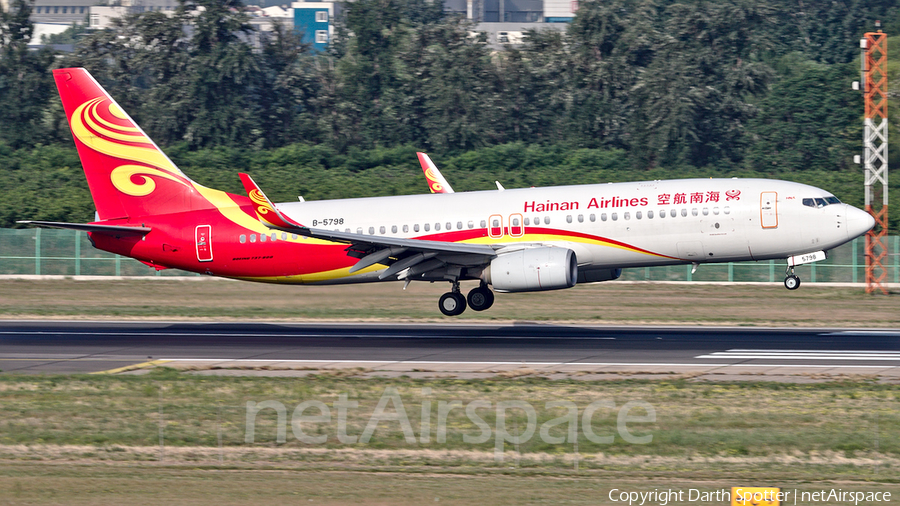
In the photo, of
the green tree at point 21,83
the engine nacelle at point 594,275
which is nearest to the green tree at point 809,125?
the engine nacelle at point 594,275

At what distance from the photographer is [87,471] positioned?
16703 millimetres

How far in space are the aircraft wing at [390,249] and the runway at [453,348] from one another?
2326 millimetres

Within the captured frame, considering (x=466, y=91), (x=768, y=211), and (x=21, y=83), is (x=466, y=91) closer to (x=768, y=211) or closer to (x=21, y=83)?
(x=21, y=83)

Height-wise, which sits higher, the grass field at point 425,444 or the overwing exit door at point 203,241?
the overwing exit door at point 203,241

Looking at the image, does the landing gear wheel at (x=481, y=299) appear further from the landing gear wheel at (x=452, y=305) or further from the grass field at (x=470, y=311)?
the grass field at (x=470, y=311)

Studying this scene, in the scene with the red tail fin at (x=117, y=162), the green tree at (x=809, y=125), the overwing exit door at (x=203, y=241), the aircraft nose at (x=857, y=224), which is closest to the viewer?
the aircraft nose at (x=857, y=224)

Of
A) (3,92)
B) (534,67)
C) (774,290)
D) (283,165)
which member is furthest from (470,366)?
(3,92)

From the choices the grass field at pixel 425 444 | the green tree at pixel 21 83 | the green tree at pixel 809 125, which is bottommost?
the grass field at pixel 425 444

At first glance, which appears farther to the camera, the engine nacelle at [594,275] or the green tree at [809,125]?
the green tree at [809,125]

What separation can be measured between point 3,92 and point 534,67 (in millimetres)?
46633

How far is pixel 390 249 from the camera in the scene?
34.1 m

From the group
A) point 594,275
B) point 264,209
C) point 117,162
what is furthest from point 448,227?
point 117,162

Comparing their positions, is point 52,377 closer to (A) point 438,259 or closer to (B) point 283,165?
(A) point 438,259

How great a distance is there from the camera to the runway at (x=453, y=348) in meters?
26.6
